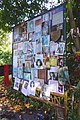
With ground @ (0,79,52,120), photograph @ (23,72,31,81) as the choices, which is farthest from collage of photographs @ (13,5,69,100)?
ground @ (0,79,52,120)

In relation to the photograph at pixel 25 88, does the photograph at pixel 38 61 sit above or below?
above

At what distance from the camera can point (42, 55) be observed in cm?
507

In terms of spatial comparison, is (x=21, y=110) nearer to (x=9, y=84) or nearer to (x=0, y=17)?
(x=9, y=84)

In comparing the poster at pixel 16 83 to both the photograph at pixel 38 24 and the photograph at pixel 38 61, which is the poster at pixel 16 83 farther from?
the photograph at pixel 38 24

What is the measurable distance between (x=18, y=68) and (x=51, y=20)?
71.1 inches

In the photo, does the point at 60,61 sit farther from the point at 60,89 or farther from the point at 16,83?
the point at 16,83

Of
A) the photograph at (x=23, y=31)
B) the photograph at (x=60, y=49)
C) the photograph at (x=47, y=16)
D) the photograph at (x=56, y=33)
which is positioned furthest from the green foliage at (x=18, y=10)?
the photograph at (x=60, y=49)

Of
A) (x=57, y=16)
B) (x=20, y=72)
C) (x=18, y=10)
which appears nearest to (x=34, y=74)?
(x=20, y=72)

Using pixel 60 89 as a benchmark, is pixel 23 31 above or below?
above

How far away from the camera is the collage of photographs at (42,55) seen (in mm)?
4539

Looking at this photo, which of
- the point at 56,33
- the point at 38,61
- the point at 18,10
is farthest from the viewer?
the point at 18,10

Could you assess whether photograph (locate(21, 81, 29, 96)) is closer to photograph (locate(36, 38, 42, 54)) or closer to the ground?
the ground

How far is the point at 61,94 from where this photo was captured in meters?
4.44

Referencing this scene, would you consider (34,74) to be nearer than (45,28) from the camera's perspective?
No
